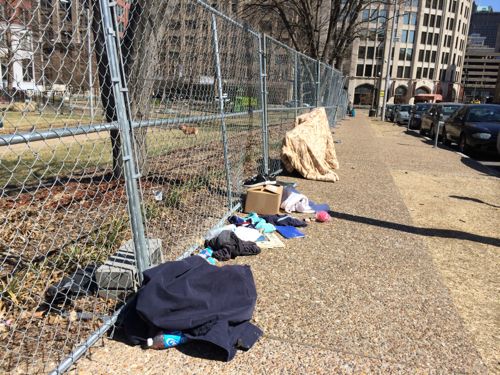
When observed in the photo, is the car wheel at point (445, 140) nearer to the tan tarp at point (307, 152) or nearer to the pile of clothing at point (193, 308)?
the tan tarp at point (307, 152)

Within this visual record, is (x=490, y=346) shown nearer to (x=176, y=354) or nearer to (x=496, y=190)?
(x=176, y=354)

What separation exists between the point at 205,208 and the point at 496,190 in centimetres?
568

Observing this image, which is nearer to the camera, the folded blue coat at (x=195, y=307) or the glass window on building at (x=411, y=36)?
the folded blue coat at (x=195, y=307)

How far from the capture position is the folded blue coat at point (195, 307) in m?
2.49

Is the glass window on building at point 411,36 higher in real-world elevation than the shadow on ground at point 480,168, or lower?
higher

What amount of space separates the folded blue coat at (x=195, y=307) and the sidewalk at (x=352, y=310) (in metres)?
0.11

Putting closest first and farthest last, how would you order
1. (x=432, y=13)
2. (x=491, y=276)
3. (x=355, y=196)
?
1. (x=491, y=276)
2. (x=355, y=196)
3. (x=432, y=13)

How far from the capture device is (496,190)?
7652 mm

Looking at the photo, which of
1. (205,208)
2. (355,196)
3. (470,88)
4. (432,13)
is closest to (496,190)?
(355,196)

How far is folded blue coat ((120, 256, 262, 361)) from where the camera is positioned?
249 cm

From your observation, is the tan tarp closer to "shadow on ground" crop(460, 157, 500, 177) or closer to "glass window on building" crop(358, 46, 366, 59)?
"shadow on ground" crop(460, 157, 500, 177)

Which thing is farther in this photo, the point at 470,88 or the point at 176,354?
the point at 470,88

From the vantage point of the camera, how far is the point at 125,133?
8.70 ft

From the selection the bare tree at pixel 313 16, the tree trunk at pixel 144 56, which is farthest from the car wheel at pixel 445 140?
the tree trunk at pixel 144 56
